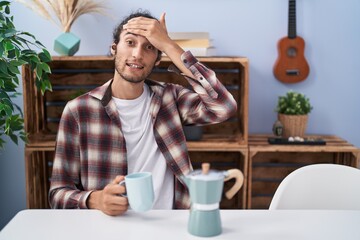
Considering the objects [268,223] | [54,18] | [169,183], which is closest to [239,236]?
[268,223]

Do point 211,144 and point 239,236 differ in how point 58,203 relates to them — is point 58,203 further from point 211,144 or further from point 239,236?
point 211,144

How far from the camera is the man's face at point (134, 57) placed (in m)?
1.36

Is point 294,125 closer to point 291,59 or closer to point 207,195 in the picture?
point 291,59

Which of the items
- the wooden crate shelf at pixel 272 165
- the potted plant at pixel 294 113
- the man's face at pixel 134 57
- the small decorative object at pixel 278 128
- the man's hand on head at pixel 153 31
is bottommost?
the wooden crate shelf at pixel 272 165

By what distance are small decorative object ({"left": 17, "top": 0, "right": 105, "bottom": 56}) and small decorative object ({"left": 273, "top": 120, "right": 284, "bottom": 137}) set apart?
3.72 ft

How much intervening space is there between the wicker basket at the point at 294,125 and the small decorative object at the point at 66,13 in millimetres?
1171

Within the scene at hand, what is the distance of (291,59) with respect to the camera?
7.70ft

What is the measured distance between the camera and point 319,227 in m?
0.99

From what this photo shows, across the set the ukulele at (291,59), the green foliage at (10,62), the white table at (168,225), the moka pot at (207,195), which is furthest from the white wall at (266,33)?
the moka pot at (207,195)

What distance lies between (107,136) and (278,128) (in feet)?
3.78

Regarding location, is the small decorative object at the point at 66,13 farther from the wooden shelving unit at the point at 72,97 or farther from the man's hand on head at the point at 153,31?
the man's hand on head at the point at 153,31

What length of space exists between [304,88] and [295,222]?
152 centimetres

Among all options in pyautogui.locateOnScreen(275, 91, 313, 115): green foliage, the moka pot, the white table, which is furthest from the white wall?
the moka pot

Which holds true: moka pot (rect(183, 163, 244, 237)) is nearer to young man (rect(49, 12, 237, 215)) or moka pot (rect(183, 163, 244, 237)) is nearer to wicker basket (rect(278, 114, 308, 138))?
young man (rect(49, 12, 237, 215))
